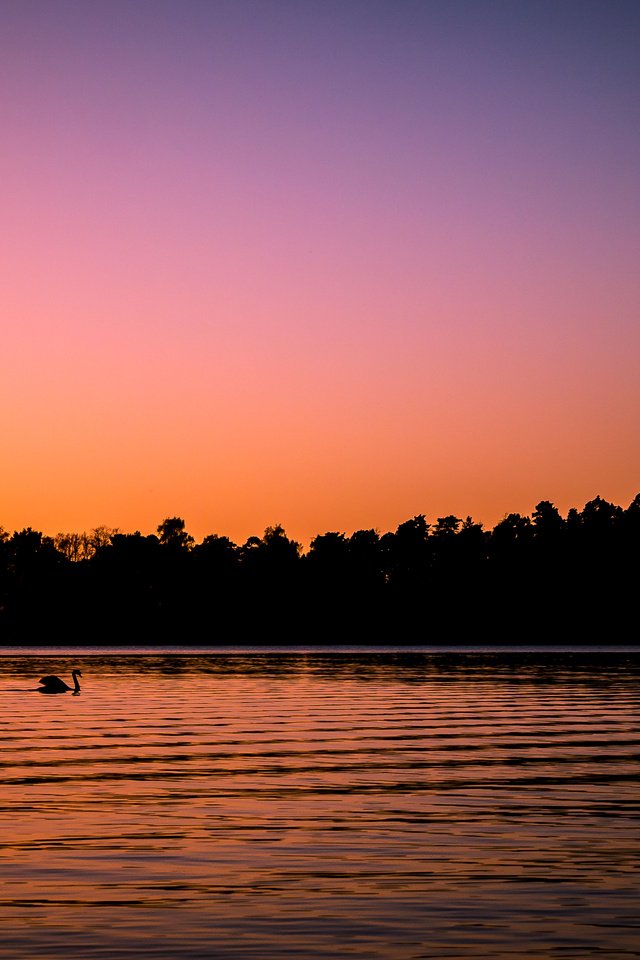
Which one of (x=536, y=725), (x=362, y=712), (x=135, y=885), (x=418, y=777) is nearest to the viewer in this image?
(x=135, y=885)

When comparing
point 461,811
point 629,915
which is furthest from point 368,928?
point 461,811

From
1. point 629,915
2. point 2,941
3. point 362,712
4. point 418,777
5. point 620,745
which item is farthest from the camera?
point 362,712

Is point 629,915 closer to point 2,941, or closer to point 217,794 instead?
point 2,941

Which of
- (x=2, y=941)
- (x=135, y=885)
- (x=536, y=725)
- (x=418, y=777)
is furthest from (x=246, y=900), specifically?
(x=536, y=725)

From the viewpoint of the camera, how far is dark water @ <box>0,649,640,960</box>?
19734 millimetres

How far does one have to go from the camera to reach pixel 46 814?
29.9 m

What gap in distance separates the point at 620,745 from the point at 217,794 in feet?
50.1

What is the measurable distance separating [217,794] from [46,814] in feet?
14.7

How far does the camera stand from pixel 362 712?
6019 cm

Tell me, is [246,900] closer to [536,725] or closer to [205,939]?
[205,939]

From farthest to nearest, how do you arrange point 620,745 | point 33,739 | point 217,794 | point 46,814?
point 33,739, point 620,745, point 217,794, point 46,814

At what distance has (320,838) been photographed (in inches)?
1073

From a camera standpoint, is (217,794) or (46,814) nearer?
(46,814)

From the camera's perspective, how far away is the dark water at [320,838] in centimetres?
1973
